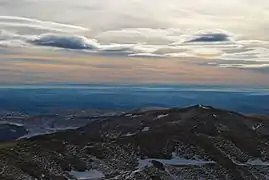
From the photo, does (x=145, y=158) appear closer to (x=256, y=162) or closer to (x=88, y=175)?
(x=88, y=175)

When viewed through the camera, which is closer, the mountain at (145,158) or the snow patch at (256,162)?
the mountain at (145,158)

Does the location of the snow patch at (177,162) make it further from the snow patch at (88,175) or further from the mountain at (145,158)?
the snow patch at (88,175)

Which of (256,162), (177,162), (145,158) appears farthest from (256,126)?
(145,158)

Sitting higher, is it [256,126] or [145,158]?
[256,126]

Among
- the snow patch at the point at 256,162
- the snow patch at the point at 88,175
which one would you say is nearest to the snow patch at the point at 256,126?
the snow patch at the point at 256,162

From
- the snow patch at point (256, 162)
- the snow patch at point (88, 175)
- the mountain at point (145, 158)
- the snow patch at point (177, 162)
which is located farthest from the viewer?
the snow patch at point (256, 162)

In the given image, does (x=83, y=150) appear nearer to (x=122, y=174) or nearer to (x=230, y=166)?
(x=122, y=174)

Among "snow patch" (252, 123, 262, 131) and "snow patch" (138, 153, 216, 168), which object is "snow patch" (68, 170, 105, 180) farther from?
"snow patch" (252, 123, 262, 131)

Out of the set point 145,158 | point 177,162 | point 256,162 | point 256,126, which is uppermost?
point 256,126
